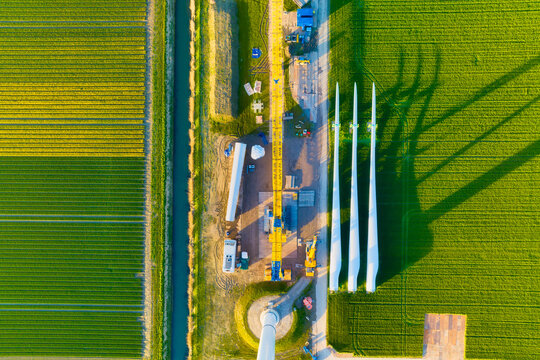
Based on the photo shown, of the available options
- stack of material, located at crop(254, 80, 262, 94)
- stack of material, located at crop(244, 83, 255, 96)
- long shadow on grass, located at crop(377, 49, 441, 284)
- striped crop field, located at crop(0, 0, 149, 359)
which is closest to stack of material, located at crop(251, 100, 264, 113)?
stack of material, located at crop(244, 83, 255, 96)

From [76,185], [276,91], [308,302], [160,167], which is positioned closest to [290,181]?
[276,91]

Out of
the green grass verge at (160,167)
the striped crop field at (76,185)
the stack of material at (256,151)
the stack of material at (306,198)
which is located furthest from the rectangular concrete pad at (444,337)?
the striped crop field at (76,185)

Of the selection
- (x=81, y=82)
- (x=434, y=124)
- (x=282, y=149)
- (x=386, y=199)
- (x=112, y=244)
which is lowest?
(x=112, y=244)

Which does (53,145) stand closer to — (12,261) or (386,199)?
(12,261)

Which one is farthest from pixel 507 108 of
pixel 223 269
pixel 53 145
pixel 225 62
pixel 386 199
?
pixel 53 145

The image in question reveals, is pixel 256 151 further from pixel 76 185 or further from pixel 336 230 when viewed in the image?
pixel 76 185

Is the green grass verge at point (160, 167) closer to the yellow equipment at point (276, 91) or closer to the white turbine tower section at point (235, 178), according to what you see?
the white turbine tower section at point (235, 178)
